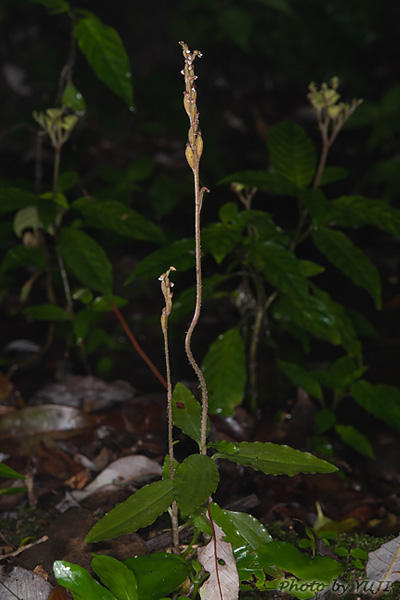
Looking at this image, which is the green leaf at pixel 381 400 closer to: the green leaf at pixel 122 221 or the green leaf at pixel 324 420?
the green leaf at pixel 324 420

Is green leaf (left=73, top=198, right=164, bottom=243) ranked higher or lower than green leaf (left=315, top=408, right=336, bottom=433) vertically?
higher

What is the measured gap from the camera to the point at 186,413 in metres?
1.53

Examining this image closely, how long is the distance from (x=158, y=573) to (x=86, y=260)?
1262mm

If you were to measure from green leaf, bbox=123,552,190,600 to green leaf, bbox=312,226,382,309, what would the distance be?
1125 mm

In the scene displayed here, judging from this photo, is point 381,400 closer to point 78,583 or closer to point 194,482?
point 194,482

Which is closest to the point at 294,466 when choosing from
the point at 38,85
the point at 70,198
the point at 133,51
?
the point at 70,198

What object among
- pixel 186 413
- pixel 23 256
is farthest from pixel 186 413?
pixel 23 256

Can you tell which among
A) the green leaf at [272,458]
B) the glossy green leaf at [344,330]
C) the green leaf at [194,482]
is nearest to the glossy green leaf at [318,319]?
the glossy green leaf at [344,330]

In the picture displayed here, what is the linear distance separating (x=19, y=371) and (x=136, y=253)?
118 cm

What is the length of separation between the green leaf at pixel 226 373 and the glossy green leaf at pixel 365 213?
594 mm

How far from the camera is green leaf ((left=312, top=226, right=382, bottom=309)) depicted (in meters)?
2.06

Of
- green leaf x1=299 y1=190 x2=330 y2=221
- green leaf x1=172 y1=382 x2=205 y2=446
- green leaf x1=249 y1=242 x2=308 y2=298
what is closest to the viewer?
green leaf x1=172 y1=382 x2=205 y2=446

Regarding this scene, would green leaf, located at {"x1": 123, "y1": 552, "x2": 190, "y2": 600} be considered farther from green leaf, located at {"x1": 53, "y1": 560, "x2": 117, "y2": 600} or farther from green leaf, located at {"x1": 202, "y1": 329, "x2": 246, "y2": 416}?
green leaf, located at {"x1": 202, "y1": 329, "x2": 246, "y2": 416}

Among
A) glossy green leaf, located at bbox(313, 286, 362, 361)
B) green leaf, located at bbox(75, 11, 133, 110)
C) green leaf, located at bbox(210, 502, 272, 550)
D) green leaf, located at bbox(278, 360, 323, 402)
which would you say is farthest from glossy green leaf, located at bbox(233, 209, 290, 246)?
green leaf, located at bbox(210, 502, 272, 550)
